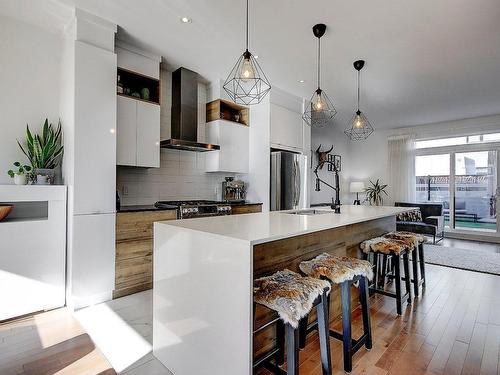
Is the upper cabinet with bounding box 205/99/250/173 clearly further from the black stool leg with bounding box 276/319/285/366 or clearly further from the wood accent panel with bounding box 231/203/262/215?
the black stool leg with bounding box 276/319/285/366

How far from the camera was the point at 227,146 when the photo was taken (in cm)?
422

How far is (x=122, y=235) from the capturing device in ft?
9.38

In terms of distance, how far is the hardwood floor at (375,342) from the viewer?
1.78 metres

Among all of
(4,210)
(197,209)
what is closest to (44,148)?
(4,210)

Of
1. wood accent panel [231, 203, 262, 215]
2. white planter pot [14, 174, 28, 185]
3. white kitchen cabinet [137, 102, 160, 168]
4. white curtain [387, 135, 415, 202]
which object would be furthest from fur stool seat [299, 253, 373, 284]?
white curtain [387, 135, 415, 202]

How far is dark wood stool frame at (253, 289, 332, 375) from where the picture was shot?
4.44 ft

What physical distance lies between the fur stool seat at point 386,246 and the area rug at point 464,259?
2195 millimetres

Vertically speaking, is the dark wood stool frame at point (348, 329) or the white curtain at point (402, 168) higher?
the white curtain at point (402, 168)

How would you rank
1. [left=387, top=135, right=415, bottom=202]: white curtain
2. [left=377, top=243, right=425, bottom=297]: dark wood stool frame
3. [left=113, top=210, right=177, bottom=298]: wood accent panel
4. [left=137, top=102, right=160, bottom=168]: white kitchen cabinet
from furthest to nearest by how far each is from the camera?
1. [left=387, top=135, right=415, bottom=202]: white curtain
2. [left=137, top=102, right=160, bottom=168]: white kitchen cabinet
3. [left=377, top=243, right=425, bottom=297]: dark wood stool frame
4. [left=113, top=210, right=177, bottom=298]: wood accent panel

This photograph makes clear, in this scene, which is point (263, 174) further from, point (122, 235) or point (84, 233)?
point (84, 233)

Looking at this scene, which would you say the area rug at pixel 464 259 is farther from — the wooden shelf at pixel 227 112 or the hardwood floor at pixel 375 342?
the wooden shelf at pixel 227 112

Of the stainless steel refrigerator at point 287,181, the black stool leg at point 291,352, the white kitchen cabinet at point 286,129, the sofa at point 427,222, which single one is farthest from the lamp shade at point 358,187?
the black stool leg at point 291,352

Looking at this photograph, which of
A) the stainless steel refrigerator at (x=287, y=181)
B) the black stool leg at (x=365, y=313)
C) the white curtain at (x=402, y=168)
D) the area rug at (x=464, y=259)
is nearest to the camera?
the black stool leg at (x=365, y=313)

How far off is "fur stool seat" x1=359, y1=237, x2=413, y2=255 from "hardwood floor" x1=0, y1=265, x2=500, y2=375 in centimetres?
58
